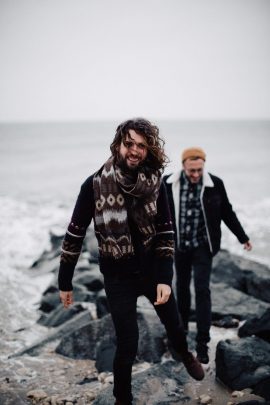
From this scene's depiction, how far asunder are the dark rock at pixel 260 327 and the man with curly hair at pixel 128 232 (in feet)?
5.91

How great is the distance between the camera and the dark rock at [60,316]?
5.97 meters

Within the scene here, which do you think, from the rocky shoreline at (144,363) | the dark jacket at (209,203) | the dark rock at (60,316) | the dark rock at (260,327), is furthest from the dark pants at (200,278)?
the dark rock at (60,316)

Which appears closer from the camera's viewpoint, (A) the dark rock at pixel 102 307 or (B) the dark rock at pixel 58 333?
(B) the dark rock at pixel 58 333

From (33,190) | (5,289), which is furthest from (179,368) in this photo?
(33,190)

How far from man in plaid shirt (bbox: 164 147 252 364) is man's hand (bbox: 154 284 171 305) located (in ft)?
4.90

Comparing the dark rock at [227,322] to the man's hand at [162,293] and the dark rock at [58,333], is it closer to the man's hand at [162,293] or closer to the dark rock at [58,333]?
the dark rock at [58,333]

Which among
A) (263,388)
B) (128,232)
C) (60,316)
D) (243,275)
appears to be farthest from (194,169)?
(243,275)

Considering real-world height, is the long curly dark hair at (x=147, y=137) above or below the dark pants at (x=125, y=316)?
above

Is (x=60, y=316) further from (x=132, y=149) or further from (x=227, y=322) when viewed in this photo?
(x=132, y=149)

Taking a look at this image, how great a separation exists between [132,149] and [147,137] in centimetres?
15

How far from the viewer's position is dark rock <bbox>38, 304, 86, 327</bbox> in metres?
5.97

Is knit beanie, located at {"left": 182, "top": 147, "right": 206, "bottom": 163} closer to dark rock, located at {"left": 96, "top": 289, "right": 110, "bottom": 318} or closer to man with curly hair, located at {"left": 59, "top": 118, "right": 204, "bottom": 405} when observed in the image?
man with curly hair, located at {"left": 59, "top": 118, "right": 204, "bottom": 405}

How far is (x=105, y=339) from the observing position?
459cm

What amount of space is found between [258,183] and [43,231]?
56.3 ft
